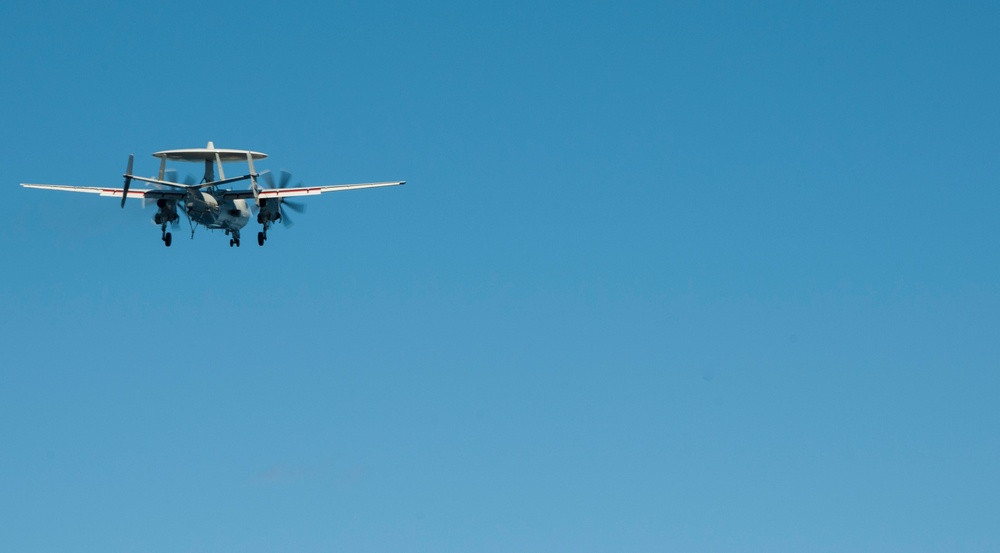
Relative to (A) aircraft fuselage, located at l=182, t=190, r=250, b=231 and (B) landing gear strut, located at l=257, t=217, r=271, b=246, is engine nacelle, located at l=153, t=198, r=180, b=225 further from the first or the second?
(B) landing gear strut, located at l=257, t=217, r=271, b=246

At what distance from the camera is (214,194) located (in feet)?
415

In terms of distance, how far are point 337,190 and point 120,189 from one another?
54.2ft

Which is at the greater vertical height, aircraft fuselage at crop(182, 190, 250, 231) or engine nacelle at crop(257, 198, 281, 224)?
engine nacelle at crop(257, 198, 281, 224)

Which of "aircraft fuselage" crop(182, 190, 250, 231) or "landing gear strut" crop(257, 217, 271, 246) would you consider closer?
"aircraft fuselage" crop(182, 190, 250, 231)

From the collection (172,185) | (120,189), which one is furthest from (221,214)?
(120,189)

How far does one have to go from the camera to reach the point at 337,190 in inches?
5310

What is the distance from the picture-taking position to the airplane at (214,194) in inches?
4909

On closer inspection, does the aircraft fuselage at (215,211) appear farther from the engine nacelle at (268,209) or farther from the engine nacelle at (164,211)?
the engine nacelle at (268,209)

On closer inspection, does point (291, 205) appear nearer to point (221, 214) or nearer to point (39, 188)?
point (221, 214)

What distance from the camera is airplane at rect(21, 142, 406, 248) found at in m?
125

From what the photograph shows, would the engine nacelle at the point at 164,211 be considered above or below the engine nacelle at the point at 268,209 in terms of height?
below

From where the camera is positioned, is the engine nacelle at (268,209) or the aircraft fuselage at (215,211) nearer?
the aircraft fuselage at (215,211)

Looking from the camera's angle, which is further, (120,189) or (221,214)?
(120,189)

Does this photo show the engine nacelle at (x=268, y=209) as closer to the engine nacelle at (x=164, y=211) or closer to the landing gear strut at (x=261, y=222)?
the landing gear strut at (x=261, y=222)
